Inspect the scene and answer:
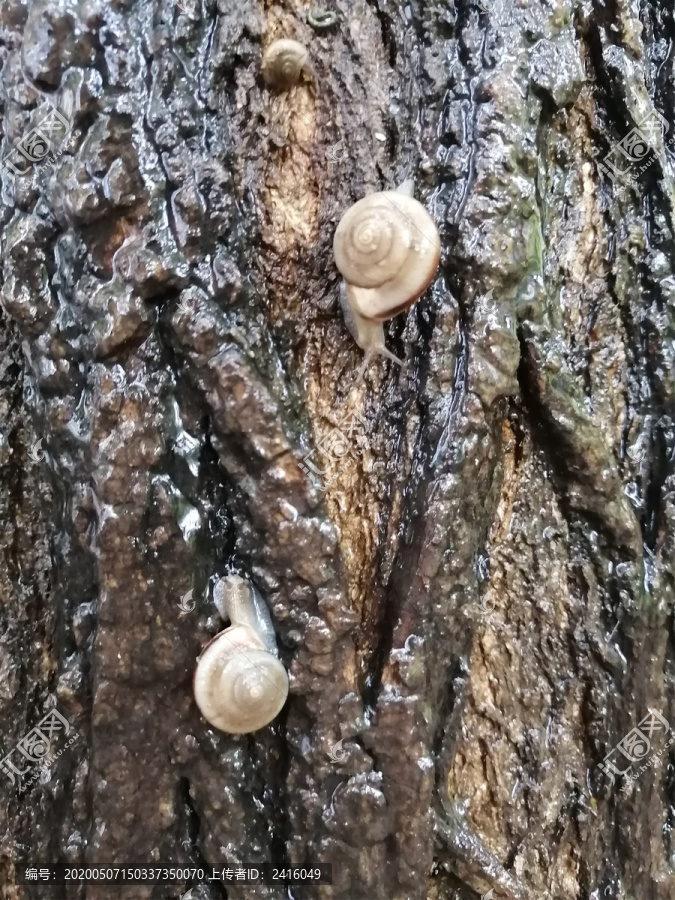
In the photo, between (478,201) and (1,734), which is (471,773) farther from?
(478,201)

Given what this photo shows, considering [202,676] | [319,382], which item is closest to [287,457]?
[319,382]

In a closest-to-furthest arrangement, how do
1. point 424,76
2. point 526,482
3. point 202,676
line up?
point 202,676
point 424,76
point 526,482

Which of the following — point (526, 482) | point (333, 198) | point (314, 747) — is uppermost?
point (333, 198)
